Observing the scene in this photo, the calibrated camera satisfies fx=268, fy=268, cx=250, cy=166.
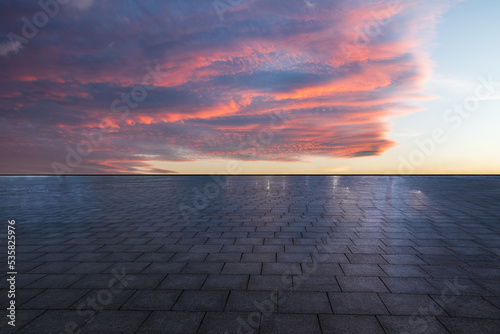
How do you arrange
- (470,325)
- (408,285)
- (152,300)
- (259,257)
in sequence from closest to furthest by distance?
(470,325), (152,300), (408,285), (259,257)

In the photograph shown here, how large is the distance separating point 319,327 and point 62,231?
805 centimetres

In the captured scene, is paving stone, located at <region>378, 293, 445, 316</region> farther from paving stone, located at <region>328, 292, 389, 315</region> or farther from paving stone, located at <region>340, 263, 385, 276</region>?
paving stone, located at <region>340, 263, 385, 276</region>

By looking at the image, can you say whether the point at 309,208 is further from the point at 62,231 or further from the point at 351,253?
the point at 62,231

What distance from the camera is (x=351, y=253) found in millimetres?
5805

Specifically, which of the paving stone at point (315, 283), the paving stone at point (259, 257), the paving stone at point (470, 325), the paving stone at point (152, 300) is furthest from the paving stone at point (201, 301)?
the paving stone at point (470, 325)

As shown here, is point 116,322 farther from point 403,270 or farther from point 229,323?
point 403,270

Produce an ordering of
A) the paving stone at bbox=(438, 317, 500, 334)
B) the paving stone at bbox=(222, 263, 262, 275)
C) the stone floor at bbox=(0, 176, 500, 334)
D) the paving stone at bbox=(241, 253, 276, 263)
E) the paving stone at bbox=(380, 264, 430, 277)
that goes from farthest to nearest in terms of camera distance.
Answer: the paving stone at bbox=(241, 253, 276, 263), the paving stone at bbox=(222, 263, 262, 275), the paving stone at bbox=(380, 264, 430, 277), the stone floor at bbox=(0, 176, 500, 334), the paving stone at bbox=(438, 317, 500, 334)

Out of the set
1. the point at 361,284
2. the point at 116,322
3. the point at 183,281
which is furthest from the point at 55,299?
the point at 361,284

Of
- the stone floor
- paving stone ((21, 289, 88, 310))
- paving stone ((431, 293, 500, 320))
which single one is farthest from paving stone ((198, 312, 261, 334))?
paving stone ((431, 293, 500, 320))

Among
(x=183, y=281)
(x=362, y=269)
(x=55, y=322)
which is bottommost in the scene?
(x=55, y=322)

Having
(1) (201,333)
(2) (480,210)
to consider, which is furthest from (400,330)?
(2) (480,210)

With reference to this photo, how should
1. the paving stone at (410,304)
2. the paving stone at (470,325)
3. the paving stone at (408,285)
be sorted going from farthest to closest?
the paving stone at (408,285)
the paving stone at (410,304)
the paving stone at (470,325)

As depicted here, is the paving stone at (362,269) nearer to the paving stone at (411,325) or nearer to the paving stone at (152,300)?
the paving stone at (411,325)

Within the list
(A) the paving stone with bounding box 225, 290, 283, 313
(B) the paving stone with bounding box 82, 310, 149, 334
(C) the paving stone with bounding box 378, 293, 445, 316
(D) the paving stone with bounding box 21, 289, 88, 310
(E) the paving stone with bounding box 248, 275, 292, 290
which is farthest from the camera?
(E) the paving stone with bounding box 248, 275, 292, 290
